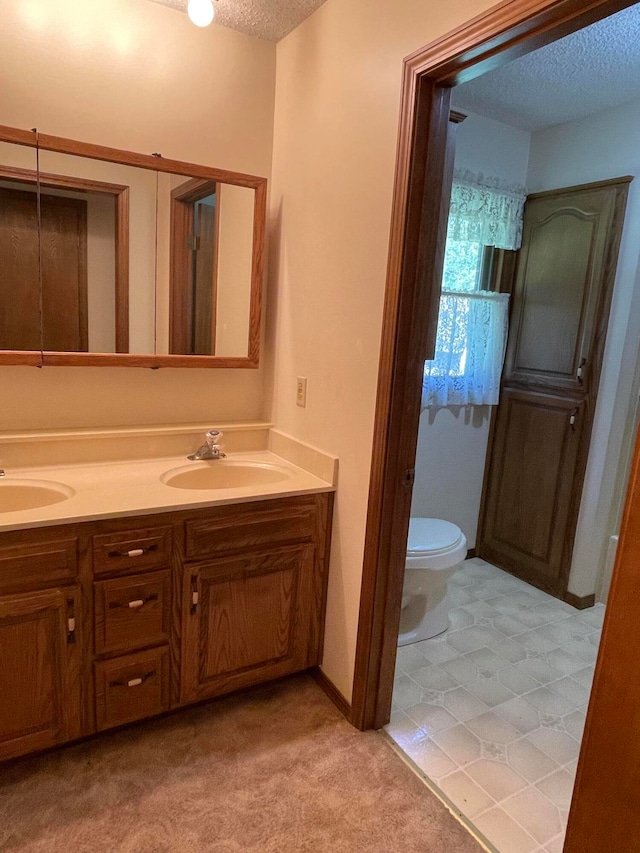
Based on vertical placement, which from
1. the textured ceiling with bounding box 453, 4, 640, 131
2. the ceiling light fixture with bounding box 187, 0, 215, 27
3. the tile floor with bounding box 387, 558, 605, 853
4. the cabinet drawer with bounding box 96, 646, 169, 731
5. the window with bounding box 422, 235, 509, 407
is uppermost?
the textured ceiling with bounding box 453, 4, 640, 131

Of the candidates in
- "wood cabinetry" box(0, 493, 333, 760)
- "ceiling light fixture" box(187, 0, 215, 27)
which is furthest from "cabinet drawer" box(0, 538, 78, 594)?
"ceiling light fixture" box(187, 0, 215, 27)

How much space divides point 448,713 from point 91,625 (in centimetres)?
127

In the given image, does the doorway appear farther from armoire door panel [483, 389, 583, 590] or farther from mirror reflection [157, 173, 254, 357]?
armoire door panel [483, 389, 583, 590]

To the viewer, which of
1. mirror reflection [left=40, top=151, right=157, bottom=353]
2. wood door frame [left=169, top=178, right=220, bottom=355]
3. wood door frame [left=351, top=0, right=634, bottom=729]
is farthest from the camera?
wood door frame [left=169, top=178, right=220, bottom=355]

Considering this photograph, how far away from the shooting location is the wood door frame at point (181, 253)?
2.03 meters

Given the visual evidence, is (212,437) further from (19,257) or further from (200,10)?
(200,10)

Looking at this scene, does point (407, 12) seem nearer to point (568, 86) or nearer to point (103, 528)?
point (568, 86)

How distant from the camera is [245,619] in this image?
188cm

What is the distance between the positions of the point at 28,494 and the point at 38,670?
54 centimetres

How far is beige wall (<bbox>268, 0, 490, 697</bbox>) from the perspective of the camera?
5.39 ft

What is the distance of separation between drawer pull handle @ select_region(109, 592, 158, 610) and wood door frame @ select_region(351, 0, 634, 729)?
2.20 ft

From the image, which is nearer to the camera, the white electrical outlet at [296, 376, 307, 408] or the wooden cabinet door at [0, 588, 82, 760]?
the wooden cabinet door at [0, 588, 82, 760]

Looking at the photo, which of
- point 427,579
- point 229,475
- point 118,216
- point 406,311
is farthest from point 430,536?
point 118,216

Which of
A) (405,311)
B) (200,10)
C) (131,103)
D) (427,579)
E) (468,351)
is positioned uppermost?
(200,10)
